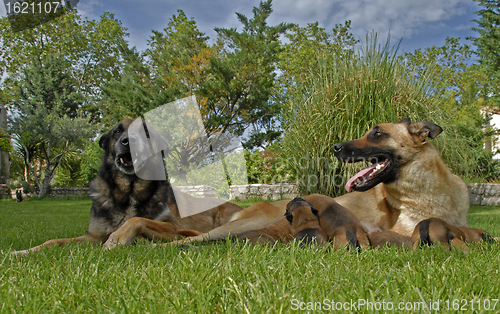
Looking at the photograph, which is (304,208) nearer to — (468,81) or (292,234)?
(292,234)

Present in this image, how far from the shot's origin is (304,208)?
9.53ft

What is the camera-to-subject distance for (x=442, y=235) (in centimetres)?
239

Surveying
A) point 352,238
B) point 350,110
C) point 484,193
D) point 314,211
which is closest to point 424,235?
point 352,238

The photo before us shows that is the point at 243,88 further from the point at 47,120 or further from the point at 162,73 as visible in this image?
the point at 47,120

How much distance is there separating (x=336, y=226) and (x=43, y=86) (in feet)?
86.9

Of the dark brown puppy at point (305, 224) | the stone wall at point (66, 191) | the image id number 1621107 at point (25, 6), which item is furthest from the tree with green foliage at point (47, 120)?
the dark brown puppy at point (305, 224)

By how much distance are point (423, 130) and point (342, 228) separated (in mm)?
1280

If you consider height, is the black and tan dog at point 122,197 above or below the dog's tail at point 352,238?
above

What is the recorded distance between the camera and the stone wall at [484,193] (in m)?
8.98

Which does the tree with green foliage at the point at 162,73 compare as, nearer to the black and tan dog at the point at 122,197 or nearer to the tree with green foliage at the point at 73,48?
the tree with green foliage at the point at 73,48

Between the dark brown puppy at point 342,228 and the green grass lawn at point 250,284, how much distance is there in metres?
0.43

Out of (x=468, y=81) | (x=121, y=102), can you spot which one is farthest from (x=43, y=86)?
(x=468, y=81)

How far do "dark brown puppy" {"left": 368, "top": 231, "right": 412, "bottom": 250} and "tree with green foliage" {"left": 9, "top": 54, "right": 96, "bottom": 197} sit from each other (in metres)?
19.5

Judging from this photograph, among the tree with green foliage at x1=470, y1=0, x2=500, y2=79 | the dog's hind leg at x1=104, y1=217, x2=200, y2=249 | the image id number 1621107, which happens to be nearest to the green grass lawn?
the dog's hind leg at x1=104, y1=217, x2=200, y2=249
